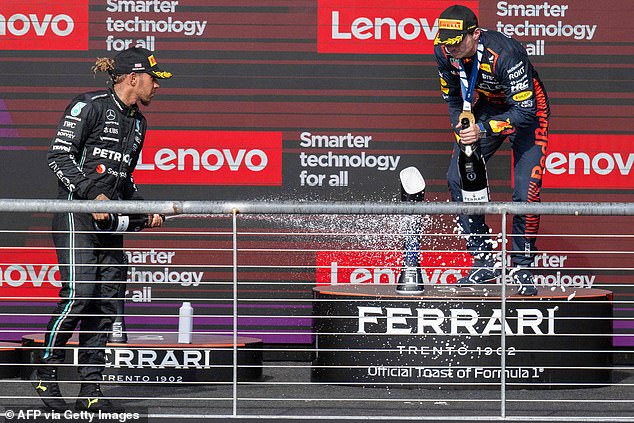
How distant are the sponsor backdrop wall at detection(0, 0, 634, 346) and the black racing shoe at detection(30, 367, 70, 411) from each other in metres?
1.82

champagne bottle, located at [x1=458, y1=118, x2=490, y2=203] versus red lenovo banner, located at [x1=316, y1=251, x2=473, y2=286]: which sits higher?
champagne bottle, located at [x1=458, y1=118, x2=490, y2=203]

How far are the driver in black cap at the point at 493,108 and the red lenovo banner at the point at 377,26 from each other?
58 centimetres

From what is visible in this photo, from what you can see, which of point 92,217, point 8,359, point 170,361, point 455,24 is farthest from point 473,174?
point 8,359

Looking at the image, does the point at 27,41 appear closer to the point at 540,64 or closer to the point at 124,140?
the point at 124,140

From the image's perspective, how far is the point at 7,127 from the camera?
21.3ft

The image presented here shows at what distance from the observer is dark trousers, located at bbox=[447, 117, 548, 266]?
5859 mm

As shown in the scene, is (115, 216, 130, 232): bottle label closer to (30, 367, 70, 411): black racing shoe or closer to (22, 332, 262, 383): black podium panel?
(30, 367, 70, 411): black racing shoe

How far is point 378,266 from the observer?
255 inches

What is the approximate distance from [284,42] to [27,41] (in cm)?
140

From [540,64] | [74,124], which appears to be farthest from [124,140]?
[540,64]

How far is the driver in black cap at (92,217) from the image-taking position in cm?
466

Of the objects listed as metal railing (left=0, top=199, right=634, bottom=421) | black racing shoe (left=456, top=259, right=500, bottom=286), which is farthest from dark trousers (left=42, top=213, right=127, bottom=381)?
black racing shoe (left=456, top=259, right=500, bottom=286)

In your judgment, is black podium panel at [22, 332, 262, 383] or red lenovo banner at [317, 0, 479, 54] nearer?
black podium panel at [22, 332, 262, 383]

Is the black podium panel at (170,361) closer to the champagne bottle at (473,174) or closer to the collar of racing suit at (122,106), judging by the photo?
the collar of racing suit at (122,106)
